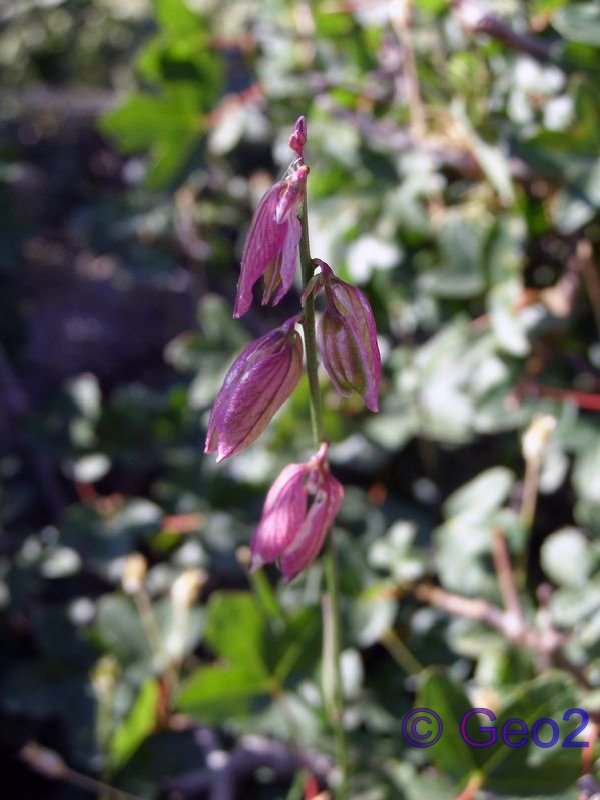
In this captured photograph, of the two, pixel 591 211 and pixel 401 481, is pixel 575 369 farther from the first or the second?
pixel 401 481

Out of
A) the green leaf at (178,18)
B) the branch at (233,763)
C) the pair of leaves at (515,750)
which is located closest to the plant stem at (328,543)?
the pair of leaves at (515,750)

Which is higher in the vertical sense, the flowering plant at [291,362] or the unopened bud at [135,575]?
the flowering plant at [291,362]

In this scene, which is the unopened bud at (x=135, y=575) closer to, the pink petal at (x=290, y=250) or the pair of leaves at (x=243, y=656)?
the pair of leaves at (x=243, y=656)

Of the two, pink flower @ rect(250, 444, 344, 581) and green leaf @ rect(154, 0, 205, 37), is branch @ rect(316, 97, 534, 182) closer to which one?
green leaf @ rect(154, 0, 205, 37)

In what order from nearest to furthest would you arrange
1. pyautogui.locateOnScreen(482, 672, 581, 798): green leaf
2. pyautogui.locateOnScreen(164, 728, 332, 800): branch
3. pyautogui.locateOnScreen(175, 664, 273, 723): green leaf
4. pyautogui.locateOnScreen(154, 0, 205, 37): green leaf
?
pyautogui.locateOnScreen(482, 672, 581, 798): green leaf → pyautogui.locateOnScreen(175, 664, 273, 723): green leaf → pyautogui.locateOnScreen(164, 728, 332, 800): branch → pyautogui.locateOnScreen(154, 0, 205, 37): green leaf

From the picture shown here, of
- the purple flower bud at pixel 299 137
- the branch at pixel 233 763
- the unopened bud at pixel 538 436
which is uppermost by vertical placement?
the purple flower bud at pixel 299 137

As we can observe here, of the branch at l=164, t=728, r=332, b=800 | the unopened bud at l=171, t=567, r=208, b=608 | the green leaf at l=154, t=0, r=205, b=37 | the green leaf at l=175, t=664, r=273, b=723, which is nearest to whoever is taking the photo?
the green leaf at l=175, t=664, r=273, b=723

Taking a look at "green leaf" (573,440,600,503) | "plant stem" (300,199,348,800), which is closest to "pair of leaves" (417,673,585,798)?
"plant stem" (300,199,348,800)
